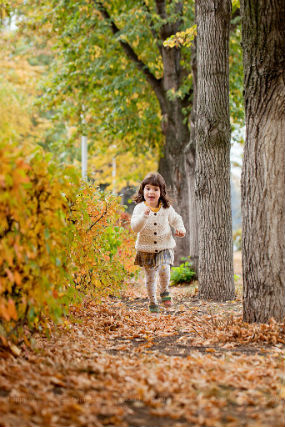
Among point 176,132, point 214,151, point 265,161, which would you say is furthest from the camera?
Result: point 176,132

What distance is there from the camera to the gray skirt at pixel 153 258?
6070 mm

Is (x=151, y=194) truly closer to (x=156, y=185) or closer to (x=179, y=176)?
(x=156, y=185)

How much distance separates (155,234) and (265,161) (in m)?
2.08

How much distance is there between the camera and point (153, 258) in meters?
6.14

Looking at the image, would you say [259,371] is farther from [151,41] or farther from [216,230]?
[151,41]

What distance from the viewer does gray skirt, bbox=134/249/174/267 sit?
6.07 metres

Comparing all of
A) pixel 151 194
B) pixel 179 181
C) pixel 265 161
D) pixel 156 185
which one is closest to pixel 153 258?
pixel 151 194

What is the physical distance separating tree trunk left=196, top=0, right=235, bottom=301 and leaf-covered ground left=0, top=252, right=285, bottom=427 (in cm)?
209

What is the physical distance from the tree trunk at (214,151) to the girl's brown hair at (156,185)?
1.00 meters

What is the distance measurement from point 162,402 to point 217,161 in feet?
15.4

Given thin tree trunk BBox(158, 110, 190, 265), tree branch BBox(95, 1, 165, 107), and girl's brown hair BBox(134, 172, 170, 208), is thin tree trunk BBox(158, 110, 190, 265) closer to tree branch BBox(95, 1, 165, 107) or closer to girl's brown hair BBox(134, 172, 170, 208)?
tree branch BBox(95, 1, 165, 107)

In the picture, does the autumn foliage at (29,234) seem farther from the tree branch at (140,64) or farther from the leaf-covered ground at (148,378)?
the tree branch at (140,64)

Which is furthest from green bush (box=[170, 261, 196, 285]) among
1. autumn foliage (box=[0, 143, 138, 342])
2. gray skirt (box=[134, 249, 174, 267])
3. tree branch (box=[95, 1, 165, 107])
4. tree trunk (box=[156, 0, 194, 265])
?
autumn foliage (box=[0, 143, 138, 342])

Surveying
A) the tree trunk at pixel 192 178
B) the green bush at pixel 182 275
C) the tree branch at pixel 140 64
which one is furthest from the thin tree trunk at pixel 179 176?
the green bush at pixel 182 275
